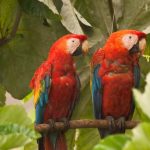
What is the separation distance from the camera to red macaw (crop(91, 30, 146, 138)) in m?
1.12

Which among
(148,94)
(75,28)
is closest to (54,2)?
(75,28)

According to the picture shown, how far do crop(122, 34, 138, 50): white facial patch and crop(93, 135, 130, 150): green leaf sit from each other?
0.67 m

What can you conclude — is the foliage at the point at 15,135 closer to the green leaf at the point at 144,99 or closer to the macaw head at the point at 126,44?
the green leaf at the point at 144,99

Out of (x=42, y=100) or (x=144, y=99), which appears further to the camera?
(x=42, y=100)

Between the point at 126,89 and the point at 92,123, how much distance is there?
0.20 metres

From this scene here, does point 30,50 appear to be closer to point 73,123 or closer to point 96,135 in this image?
point 96,135

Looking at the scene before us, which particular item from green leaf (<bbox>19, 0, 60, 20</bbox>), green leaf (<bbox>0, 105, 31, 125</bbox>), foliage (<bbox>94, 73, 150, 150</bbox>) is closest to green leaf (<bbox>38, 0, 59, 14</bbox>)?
green leaf (<bbox>19, 0, 60, 20</bbox>)

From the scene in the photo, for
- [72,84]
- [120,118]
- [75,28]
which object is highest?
[75,28]

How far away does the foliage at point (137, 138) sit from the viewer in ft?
1.32

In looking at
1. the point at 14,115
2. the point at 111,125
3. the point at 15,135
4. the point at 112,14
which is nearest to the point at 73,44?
the point at 111,125

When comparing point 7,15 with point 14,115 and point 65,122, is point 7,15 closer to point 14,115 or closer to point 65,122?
point 65,122

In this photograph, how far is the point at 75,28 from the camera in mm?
1159

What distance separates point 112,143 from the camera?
0.43 meters

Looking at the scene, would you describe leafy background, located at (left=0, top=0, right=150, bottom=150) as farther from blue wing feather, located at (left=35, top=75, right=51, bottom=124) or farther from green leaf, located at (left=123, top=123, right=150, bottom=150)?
green leaf, located at (left=123, top=123, right=150, bottom=150)
